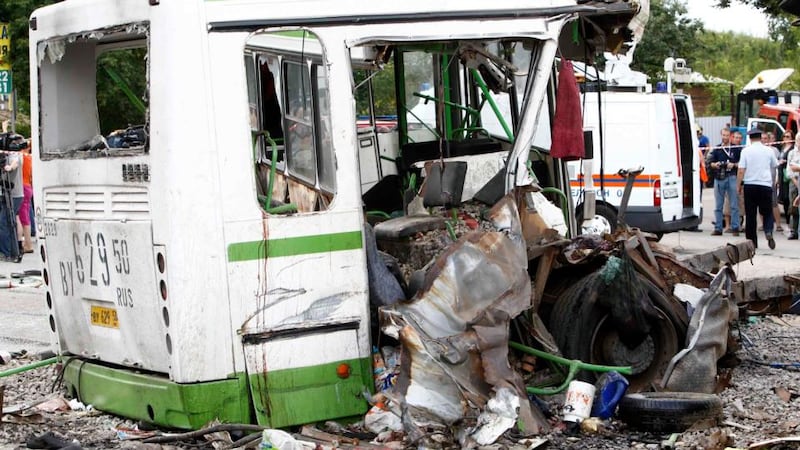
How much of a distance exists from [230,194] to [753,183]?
45.1 ft

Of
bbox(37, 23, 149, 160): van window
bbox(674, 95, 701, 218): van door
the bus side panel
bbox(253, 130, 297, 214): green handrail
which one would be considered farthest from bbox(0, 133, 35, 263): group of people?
the bus side panel

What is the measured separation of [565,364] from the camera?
7172 millimetres

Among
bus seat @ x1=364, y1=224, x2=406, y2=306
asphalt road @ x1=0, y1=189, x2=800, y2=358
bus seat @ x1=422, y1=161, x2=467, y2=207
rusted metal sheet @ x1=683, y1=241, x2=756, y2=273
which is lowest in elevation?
asphalt road @ x1=0, y1=189, x2=800, y2=358

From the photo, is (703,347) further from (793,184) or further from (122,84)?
(793,184)

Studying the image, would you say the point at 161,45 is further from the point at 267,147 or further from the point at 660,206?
the point at 660,206

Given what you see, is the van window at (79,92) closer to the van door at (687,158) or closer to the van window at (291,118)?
the van window at (291,118)

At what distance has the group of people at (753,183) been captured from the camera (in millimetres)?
18578

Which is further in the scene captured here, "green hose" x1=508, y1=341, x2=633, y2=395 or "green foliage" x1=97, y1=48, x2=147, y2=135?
"green foliage" x1=97, y1=48, x2=147, y2=135

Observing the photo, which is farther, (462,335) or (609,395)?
(609,395)

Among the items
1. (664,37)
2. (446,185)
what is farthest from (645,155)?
(664,37)

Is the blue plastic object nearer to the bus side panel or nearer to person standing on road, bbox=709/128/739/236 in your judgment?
the bus side panel

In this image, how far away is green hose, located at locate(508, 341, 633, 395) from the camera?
704cm

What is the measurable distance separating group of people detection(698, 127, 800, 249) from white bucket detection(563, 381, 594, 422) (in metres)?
11.2

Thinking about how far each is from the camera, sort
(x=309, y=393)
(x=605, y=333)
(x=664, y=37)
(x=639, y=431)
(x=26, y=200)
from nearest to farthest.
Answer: (x=309, y=393), (x=639, y=431), (x=605, y=333), (x=26, y=200), (x=664, y=37)
